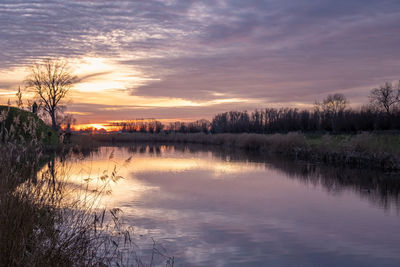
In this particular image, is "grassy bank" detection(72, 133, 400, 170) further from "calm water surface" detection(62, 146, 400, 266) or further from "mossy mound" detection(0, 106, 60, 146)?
"calm water surface" detection(62, 146, 400, 266)

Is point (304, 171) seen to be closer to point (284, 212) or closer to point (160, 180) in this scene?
point (160, 180)

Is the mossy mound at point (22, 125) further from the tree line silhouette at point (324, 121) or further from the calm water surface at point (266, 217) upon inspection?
the tree line silhouette at point (324, 121)

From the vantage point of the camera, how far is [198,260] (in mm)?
6105

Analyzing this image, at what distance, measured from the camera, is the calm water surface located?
6.46 meters

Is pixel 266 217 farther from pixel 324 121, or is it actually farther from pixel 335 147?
pixel 324 121

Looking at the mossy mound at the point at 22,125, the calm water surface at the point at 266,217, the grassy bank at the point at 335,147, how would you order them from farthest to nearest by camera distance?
1. the grassy bank at the point at 335,147
2. the calm water surface at the point at 266,217
3. the mossy mound at the point at 22,125

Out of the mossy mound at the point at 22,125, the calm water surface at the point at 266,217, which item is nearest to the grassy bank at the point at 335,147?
the mossy mound at the point at 22,125

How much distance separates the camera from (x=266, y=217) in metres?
9.16

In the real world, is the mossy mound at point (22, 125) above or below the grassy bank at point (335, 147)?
above

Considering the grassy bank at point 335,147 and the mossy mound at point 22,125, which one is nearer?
the mossy mound at point 22,125

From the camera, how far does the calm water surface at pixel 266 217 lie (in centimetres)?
646

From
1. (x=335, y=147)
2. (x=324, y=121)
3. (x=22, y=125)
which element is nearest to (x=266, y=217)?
(x=22, y=125)

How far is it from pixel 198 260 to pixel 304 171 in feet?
44.7

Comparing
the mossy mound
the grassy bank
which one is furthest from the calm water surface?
the grassy bank
